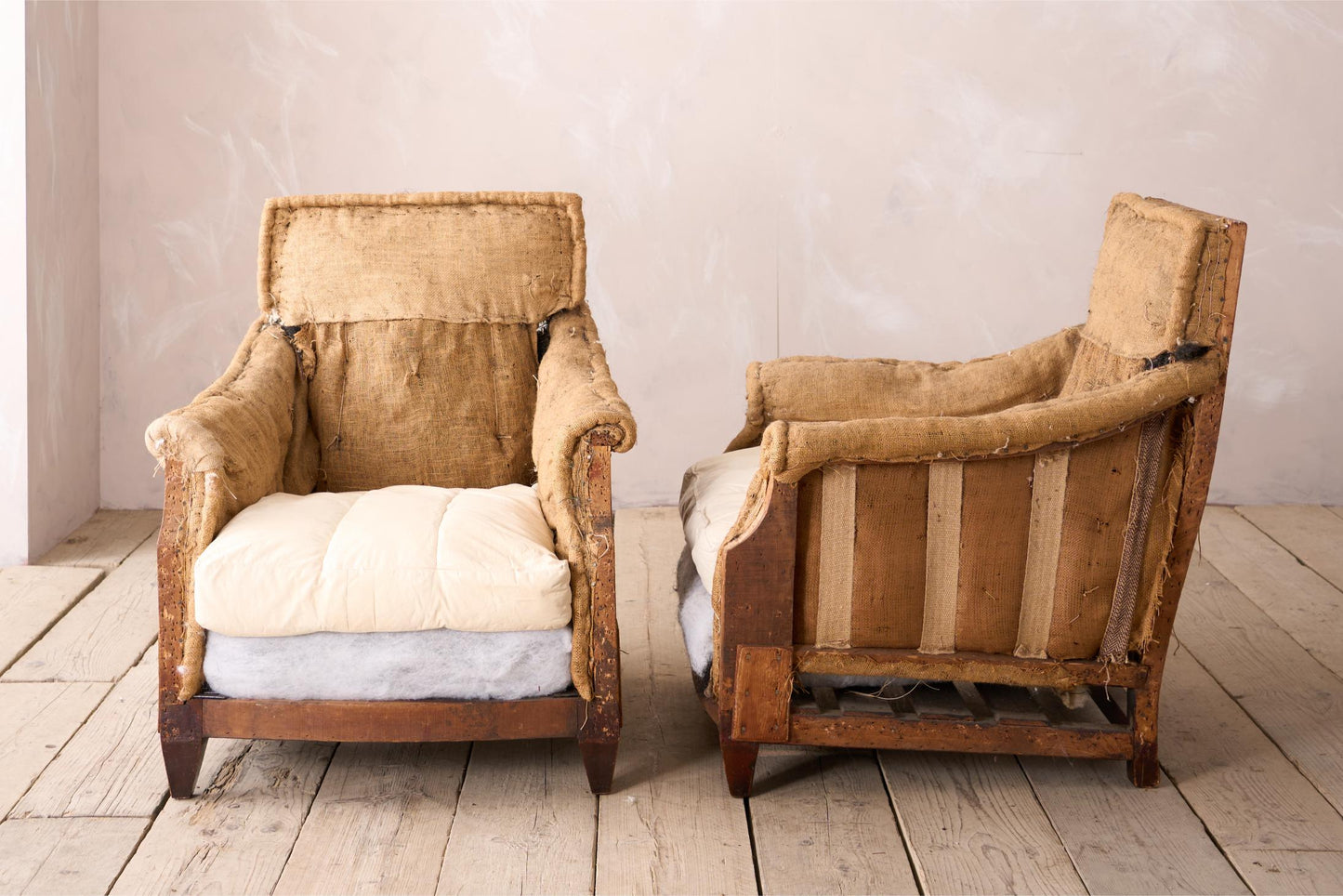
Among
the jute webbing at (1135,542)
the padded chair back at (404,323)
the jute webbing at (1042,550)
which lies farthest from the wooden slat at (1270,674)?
the padded chair back at (404,323)

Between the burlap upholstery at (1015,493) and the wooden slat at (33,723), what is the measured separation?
1129 millimetres

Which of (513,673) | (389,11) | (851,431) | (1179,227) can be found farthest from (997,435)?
(389,11)

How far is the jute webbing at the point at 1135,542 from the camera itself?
1.88 meters

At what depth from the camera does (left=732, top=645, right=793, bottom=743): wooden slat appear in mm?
1886

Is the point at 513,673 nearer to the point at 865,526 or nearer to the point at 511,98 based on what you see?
the point at 865,526

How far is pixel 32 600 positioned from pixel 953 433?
2.06 m

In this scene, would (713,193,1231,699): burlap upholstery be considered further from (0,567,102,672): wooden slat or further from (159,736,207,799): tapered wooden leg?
(0,567,102,672): wooden slat

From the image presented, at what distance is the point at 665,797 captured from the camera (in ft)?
6.53

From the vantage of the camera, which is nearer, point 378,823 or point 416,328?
point 378,823

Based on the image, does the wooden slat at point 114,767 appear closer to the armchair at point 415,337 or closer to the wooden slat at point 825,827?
the armchair at point 415,337

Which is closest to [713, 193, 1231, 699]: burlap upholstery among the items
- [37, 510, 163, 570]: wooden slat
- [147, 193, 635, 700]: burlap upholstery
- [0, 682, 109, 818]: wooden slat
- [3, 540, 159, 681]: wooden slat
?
[147, 193, 635, 700]: burlap upholstery

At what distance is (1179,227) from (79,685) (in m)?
2.04

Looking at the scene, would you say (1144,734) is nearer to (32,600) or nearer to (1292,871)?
(1292,871)

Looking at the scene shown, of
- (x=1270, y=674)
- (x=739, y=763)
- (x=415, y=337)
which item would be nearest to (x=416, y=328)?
(x=415, y=337)
